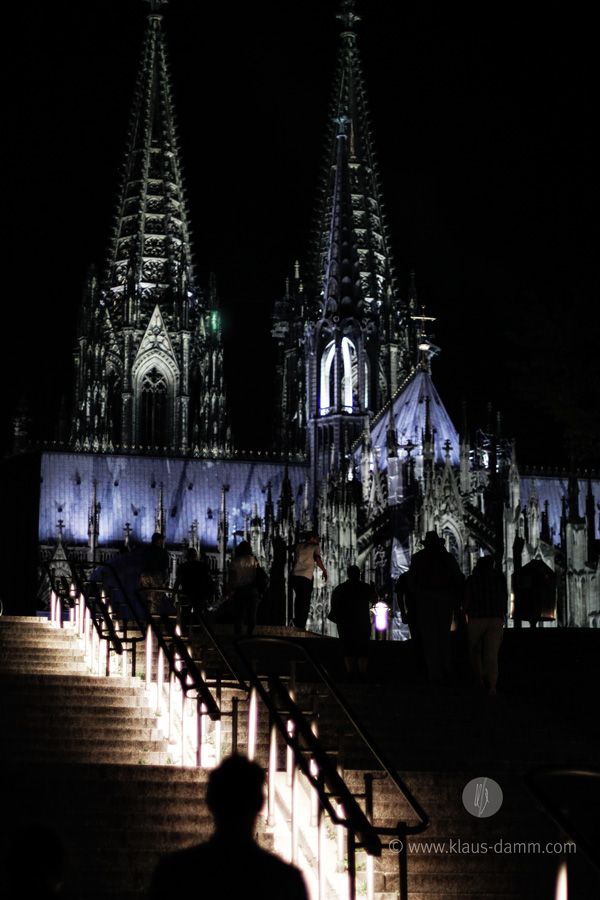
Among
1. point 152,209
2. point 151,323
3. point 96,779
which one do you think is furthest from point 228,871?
point 152,209

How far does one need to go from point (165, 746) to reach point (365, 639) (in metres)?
3.98

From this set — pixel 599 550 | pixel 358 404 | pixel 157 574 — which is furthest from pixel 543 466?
pixel 157 574

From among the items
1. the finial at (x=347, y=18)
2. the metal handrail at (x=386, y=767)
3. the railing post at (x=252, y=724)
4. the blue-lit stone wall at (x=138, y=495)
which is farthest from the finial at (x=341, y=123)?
the metal handrail at (x=386, y=767)

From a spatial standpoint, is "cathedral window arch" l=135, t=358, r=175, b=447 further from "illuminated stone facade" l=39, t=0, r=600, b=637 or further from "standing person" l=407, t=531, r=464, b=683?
"standing person" l=407, t=531, r=464, b=683

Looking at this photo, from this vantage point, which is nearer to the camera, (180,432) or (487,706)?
(487,706)

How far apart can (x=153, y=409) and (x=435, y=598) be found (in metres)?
57.9

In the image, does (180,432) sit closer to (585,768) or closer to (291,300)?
(291,300)

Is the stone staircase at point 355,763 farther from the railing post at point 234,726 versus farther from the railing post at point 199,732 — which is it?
the railing post at point 199,732

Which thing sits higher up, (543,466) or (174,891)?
→ (543,466)

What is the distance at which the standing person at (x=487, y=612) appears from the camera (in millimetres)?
15820

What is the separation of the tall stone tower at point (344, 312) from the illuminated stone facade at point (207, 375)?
0.30 ft

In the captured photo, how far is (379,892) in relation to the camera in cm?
1002

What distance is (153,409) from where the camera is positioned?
7325 cm

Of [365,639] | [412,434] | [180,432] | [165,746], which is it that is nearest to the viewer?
[165,746]
